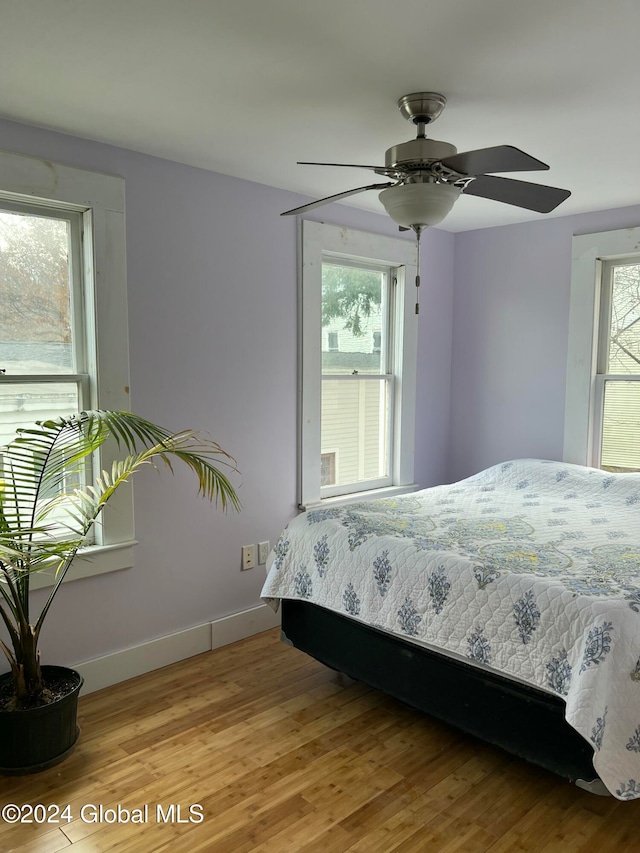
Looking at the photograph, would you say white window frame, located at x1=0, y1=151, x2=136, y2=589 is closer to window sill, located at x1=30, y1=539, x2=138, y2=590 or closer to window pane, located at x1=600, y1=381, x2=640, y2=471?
window sill, located at x1=30, y1=539, x2=138, y2=590

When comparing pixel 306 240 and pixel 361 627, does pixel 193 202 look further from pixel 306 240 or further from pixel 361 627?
pixel 361 627

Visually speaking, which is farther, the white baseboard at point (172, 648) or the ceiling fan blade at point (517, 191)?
the white baseboard at point (172, 648)

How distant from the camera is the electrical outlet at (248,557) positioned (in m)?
3.15

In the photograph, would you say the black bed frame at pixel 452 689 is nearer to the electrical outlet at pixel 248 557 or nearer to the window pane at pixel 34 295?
the electrical outlet at pixel 248 557

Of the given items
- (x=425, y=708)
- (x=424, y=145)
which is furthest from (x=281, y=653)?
(x=424, y=145)

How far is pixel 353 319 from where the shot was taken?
3.64 m

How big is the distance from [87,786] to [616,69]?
A: 2.69 m

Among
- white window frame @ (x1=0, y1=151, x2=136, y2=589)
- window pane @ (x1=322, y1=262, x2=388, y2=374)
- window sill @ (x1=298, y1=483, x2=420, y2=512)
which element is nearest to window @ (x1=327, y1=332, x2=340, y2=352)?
window pane @ (x1=322, y1=262, x2=388, y2=374)

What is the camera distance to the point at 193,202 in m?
2.82

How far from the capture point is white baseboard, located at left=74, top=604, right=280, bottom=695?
2.64 meters

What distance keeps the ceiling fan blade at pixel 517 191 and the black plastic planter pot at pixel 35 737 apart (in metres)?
2.12

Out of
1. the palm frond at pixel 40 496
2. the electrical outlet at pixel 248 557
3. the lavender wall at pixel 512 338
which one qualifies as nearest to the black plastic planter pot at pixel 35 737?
the palm frond at pixel 40 496

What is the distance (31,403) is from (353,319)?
1835 millimetres

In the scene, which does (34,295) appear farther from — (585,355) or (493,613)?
(585,355)
